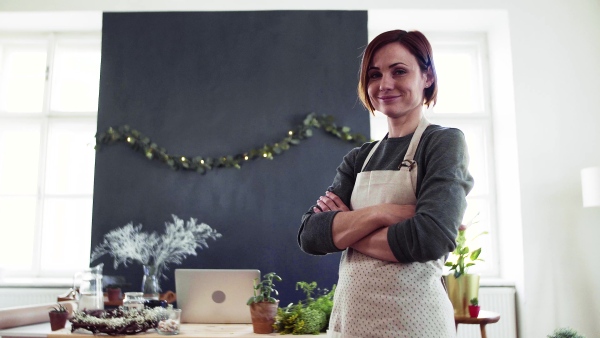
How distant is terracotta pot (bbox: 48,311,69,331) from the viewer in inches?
112

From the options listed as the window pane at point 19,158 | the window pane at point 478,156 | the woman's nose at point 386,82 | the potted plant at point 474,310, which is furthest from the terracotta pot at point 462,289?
the window pane at point 19,158

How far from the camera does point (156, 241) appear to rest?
459 centimetres

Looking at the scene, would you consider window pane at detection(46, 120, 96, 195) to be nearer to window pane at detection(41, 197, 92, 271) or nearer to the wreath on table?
window pane at detection(41, 197, 92, 271)

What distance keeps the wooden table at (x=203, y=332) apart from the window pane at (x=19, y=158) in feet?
10.5

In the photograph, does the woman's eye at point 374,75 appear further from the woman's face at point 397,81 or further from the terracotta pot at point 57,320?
the terracotta pot at point 57,320

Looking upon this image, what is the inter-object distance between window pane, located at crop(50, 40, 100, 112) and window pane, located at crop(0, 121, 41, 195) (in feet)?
1.25

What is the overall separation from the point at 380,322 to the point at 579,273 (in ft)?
13.4

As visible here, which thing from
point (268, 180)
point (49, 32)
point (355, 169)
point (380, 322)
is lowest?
point (380, 322)

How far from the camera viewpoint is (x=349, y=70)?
5020 mm

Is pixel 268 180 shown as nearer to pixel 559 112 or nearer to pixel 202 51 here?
pixel 202 51

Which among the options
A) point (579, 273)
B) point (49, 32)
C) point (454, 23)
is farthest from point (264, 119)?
point (579, 273)

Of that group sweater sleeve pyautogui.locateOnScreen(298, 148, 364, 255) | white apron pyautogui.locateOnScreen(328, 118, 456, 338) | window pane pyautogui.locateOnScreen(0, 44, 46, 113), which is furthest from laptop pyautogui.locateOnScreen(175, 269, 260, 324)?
window pane pyautogui.locateOnScreen(0, 44, 46, 113)

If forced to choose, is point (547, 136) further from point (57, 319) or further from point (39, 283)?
point (39, 283)

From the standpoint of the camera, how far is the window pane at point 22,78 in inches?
223
